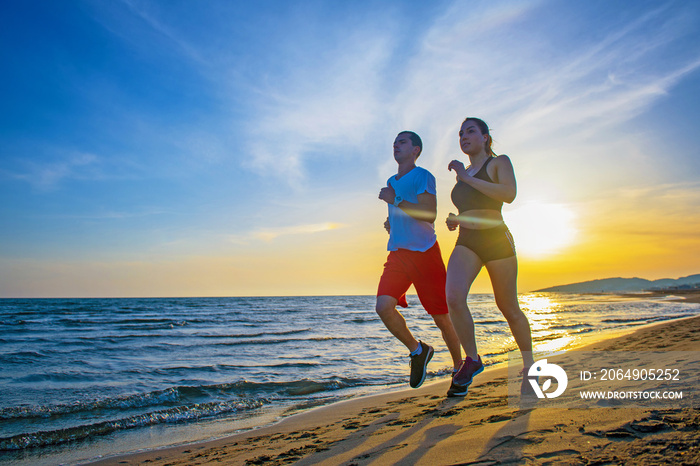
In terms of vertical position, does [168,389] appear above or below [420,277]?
below

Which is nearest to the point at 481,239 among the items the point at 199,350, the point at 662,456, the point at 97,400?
the point at 662,456

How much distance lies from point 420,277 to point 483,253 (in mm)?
686

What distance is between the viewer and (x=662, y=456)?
1.48m

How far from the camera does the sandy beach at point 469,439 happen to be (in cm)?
162

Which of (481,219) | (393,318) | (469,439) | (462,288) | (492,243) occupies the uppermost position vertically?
(481,219)

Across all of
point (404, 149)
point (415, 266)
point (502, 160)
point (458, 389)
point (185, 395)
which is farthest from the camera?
point (185, 395)

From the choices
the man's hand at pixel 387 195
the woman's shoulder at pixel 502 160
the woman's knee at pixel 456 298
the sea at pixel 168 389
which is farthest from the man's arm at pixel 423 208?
the sea at pixel 168 389

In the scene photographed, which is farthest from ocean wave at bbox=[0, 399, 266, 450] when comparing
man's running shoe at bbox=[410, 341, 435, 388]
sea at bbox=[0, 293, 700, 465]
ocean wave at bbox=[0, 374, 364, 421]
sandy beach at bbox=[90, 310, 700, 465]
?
man's running shoe at bbox=[410, 341, 435, 388]

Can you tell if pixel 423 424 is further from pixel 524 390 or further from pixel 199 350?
pixel 199 350

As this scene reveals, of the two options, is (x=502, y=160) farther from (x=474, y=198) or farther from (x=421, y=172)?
(x=421, y=172)

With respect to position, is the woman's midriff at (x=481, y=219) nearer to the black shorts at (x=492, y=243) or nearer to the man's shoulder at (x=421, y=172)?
the black shorts at (x=492, y=243)


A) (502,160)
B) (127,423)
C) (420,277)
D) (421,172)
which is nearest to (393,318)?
(420,277)

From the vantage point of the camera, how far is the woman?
310 centimetres

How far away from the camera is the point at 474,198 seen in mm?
3318
